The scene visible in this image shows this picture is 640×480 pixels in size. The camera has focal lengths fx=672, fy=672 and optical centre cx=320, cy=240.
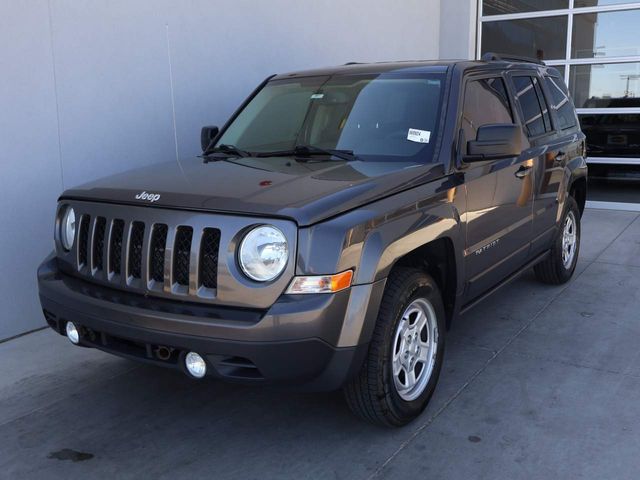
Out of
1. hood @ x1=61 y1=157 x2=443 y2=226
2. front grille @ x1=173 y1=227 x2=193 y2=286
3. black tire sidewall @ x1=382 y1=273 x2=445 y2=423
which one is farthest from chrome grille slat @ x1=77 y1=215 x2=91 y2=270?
black tire sidewall @ x1=382 y1=273 x2=445 y2=423

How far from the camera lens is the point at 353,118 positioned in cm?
415

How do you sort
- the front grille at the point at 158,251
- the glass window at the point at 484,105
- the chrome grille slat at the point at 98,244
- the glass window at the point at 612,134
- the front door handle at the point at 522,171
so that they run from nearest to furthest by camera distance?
the front grille at the point at 158,251, the chrome grille slat at the point at 98,244, the glass window at the point at 484,105, the front door handle at the point at 522,171, the glass window at the point at 612,134

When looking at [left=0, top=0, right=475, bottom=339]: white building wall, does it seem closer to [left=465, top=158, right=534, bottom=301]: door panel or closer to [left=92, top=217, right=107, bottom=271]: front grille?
[left=92, top=217, right=107, bottom=271]: front grille

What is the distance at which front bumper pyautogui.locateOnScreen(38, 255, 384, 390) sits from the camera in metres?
2.84

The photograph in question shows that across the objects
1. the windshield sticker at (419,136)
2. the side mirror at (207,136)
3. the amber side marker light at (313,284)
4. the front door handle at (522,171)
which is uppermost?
the windshield sticker at (419,136)

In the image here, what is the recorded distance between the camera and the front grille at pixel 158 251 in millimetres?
3120

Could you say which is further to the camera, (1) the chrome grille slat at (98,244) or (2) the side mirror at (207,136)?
(2) the side mirror at (207,136)

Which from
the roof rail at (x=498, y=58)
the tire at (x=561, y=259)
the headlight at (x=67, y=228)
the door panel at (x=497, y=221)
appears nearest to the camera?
the headlight at (x=67, y=228)

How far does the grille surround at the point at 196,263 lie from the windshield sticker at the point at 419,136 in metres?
1.33

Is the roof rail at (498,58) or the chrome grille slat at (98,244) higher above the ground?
the roof rail at (498,58)

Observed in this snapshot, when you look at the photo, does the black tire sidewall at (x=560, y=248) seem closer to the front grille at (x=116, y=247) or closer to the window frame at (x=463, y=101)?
the window frame at (x=463, y=101)

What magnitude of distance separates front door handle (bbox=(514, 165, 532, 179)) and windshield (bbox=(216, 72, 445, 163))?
3.10ft

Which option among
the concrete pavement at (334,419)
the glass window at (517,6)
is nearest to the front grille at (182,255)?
the concrete pavement at (334,419)

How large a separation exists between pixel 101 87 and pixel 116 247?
254 centimetres
